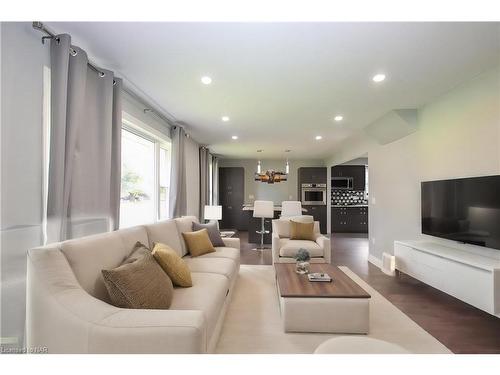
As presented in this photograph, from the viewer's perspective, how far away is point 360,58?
89.0 inches

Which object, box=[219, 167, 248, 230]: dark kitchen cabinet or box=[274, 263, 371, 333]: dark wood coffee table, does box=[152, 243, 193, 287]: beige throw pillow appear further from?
box=[219, 167, 248, 230]: dark kitchen cabinet

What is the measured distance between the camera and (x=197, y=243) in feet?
10.8

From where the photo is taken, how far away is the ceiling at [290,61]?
1.89m

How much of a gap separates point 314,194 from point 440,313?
6143 millimetres

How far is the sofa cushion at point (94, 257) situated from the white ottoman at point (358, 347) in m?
1.41

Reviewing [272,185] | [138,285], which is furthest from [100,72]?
[272,185]

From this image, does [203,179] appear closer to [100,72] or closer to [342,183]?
[100,72]

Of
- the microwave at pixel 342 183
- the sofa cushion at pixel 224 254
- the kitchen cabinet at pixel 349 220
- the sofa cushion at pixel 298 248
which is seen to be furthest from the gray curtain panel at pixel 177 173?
the microwave at pixel 342 183

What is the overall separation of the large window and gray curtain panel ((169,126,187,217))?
229 millimetres

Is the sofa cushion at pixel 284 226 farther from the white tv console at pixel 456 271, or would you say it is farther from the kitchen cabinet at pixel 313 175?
the kitchen cabinet at pixel 313 175

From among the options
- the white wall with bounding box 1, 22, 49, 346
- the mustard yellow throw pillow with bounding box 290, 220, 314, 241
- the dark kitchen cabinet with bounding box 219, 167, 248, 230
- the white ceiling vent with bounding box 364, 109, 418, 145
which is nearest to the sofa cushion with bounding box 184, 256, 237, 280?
the white wall with bounding box 1, 22, 49, 346

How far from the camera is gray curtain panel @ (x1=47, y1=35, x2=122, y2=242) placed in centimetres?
187

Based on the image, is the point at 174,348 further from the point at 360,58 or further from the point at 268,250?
the point at 268,250
